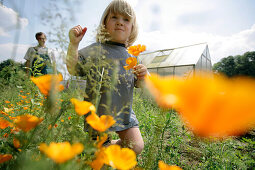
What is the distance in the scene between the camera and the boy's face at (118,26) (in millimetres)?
1154

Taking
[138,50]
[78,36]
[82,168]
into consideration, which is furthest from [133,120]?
[82,168]

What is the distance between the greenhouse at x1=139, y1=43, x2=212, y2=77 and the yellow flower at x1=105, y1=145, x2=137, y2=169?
6.26 m

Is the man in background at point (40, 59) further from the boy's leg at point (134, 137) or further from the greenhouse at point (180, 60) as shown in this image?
the greenhouse at point (180, 60)

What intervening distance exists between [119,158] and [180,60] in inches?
278

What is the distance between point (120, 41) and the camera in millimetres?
1241

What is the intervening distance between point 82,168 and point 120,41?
1058 millimetres

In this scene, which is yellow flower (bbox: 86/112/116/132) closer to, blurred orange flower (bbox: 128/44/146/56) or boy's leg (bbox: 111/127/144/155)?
blurred orange flower (bbox: 128/44/146/56)

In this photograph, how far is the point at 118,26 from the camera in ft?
3.77

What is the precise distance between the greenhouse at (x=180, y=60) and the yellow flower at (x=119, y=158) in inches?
246

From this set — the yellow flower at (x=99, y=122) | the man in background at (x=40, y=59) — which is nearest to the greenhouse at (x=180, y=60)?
the man in background at (x=40, y=59)

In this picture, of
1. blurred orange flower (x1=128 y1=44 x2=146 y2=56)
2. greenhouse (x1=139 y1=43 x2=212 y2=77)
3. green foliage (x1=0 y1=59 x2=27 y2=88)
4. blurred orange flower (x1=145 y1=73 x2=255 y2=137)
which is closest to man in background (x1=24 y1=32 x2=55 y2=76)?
green foliage (x1=0 y1=59 x2=27 y2=88)

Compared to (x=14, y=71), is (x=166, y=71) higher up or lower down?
higher up

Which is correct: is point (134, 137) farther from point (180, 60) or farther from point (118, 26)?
point (180, 60)

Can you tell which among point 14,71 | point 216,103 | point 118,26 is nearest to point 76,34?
point 14,71
